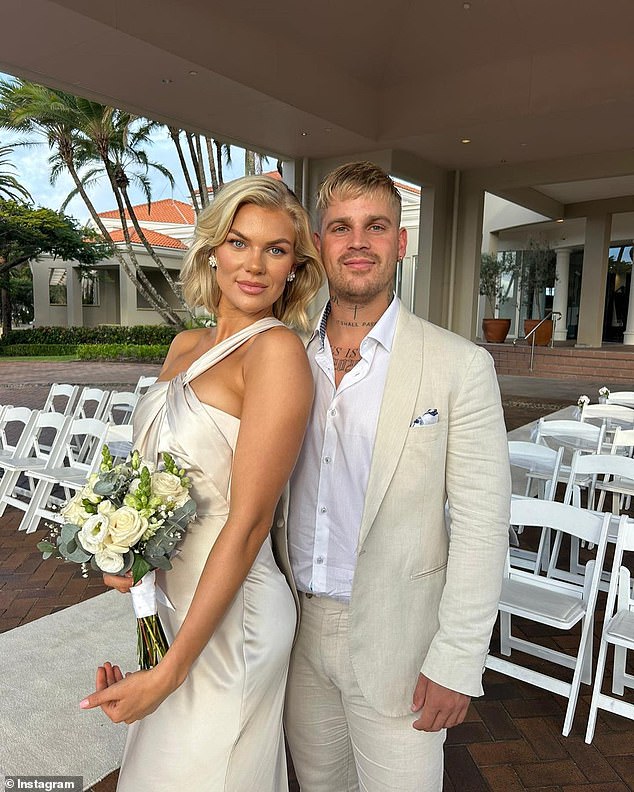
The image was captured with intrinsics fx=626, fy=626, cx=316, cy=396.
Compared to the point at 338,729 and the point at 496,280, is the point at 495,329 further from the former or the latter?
the point at 338,729

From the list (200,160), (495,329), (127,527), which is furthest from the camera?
(495,329)

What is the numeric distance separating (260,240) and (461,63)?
8.19 m

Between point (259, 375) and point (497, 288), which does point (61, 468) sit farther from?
point (497, 288)

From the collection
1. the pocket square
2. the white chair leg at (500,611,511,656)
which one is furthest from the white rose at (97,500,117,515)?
the white chair leg at (500,611,511,656)

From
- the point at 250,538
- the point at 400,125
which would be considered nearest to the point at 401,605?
the point at 250,538

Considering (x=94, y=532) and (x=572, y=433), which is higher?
(x=94, y=532)

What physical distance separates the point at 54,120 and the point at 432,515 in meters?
17.7

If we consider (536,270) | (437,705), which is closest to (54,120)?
(536,270)

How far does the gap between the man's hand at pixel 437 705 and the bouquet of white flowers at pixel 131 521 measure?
2.02 feet

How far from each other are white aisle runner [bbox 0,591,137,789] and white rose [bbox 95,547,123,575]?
1.49 metres

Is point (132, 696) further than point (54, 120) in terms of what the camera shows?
No

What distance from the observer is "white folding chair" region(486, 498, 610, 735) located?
8.42ft

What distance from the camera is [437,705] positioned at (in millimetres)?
1346

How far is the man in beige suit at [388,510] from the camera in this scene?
4.37 feet
